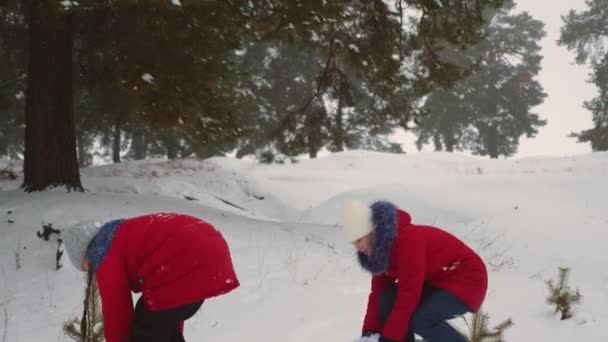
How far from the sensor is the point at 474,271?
2.74 meters

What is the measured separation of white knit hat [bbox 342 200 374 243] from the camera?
2.61 m

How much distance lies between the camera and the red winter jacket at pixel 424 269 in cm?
259

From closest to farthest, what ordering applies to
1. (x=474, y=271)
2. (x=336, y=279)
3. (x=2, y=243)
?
(x=474, y=271) → (x=336, y=279) → (x=2, y=243)

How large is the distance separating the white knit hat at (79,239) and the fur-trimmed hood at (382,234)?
A: 55.6 inches

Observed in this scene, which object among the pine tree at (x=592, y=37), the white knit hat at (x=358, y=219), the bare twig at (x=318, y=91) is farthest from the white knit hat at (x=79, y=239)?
the pine tree at (x=592, y=37)

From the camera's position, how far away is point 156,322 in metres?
2.54

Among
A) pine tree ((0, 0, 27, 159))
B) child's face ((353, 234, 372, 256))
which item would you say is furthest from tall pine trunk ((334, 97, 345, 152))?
child's face ((353, 234, 372, 256))

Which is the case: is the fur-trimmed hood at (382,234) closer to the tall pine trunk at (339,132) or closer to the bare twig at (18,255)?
the bare twig at (18,255)

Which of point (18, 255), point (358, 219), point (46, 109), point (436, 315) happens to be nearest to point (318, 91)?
point (46, 109)

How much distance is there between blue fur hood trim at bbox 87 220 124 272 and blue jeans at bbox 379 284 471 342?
163 centimetres

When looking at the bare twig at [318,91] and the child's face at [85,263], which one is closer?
the child's face at [85,263]

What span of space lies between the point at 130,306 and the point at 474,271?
1.84 meters

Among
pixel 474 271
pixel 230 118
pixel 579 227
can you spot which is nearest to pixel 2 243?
pixel 230 118

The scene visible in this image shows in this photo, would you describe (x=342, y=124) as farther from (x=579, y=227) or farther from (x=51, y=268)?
(x=51, y=268)
